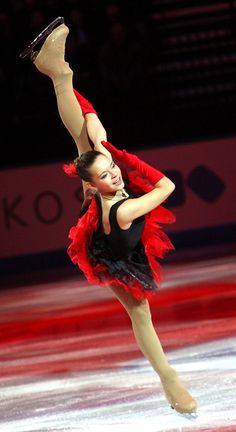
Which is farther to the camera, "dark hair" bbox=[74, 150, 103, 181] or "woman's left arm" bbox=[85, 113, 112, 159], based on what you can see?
"woman's left arm" bbox=[85, 113, 112, 159]

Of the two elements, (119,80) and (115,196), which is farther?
(119,80)

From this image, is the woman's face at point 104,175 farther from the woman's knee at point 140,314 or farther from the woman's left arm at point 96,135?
the woman's knee at point 140,314

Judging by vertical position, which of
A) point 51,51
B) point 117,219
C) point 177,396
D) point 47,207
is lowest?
point 47,207

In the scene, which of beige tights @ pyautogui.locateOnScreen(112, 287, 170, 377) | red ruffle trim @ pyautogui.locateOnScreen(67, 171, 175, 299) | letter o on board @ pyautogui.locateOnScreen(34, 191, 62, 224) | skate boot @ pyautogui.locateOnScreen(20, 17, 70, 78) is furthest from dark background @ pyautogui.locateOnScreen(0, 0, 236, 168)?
beige tights @ pyautogui.locateOnScreen(112, 287, 170, 377)

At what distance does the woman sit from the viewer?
3959 millimetres

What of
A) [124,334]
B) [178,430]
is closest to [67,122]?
[178,430]

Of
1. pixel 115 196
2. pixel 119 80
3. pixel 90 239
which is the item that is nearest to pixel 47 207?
pixel 119 80

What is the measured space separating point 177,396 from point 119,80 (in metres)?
6.36

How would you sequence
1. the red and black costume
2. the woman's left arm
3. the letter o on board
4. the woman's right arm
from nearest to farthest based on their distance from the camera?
the woman's right arm
the red and black costume
the woman's left arm
the letter o on board

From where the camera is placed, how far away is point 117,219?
3932mm

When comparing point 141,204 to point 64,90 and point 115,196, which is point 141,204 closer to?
point 115,196

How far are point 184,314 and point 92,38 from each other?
4.62 metres

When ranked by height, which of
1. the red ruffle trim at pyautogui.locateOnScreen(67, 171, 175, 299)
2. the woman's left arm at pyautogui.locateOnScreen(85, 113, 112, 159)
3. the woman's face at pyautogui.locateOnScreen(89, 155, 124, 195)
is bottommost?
the red ruffle trim at pyautogui.locateOnScreen(67, 171, 175, 299)

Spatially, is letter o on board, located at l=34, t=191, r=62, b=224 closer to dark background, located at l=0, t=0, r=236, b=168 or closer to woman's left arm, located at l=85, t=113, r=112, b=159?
dark background, located at l=0, t=0, r=236, b=168
